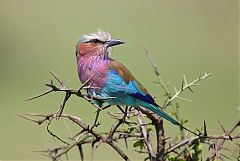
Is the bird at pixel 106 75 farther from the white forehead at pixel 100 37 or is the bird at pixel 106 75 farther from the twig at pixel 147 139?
the twig at pixel 147 139

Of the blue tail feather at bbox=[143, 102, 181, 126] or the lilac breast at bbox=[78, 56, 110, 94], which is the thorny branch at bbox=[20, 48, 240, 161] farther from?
the lilac breast at bbox=[78, 56, 110, 94]

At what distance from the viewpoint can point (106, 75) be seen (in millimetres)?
2135

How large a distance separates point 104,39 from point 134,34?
7595mm

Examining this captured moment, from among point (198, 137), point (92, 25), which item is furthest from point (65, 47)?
point (198, 137)

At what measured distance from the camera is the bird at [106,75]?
6.64 ft

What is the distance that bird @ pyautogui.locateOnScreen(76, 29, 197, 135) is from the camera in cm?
202

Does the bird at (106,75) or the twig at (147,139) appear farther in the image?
the bird at (106,75)

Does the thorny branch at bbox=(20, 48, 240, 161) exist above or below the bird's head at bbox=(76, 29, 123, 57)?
below

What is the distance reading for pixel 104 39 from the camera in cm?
220

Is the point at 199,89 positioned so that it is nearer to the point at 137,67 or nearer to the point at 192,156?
the point at 137,67

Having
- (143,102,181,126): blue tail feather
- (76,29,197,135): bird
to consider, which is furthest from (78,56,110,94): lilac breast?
(143,102,181,126): blue tail feather

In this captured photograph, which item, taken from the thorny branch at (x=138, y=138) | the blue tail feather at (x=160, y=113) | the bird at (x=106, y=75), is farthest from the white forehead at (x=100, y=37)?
the thorny branch at (x=138, y=138)

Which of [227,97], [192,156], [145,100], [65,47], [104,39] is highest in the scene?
[65,47]

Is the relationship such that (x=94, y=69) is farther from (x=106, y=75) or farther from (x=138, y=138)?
(x=138, y=138)
